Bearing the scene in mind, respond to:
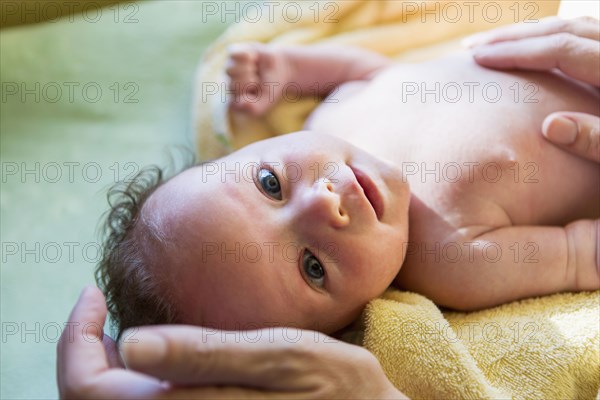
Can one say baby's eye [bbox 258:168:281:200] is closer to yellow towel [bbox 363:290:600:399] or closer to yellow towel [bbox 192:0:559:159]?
yellow towel [bbox 363:290:600:399]

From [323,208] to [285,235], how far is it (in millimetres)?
67

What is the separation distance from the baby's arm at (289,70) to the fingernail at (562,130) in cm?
45

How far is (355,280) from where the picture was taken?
3.26 ft

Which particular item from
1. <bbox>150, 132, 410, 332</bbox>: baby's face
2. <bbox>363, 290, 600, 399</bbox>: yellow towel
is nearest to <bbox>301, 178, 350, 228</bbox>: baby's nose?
<bbox>150, 132, 410, 332</bbox>: baby's face

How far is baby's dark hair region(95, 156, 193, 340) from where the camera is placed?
96cm

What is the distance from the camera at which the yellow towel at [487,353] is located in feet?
3.05

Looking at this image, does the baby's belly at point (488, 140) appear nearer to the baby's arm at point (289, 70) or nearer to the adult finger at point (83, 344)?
the baby's arm at point (289, 70)

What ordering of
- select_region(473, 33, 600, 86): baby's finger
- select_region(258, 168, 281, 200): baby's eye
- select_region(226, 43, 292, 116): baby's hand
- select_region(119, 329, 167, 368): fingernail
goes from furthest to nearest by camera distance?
select_region(226, 43, 292, 116): baby's hand
select_region(473, 33, 600, 86): baby's finger
select_region(258, 168, 281, 200): baby's eye
select_region(119, 329, 167, 368): fingernail

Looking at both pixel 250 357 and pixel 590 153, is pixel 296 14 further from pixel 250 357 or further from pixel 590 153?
pixel 250 357

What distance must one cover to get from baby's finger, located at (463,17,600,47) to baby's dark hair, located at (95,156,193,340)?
68 centimetres

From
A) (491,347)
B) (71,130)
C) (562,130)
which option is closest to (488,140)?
(562,130)

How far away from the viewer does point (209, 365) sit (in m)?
0.73

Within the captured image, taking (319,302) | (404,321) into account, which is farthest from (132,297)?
(404,321)

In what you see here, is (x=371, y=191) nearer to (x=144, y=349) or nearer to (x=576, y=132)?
(x=576, y=132)
